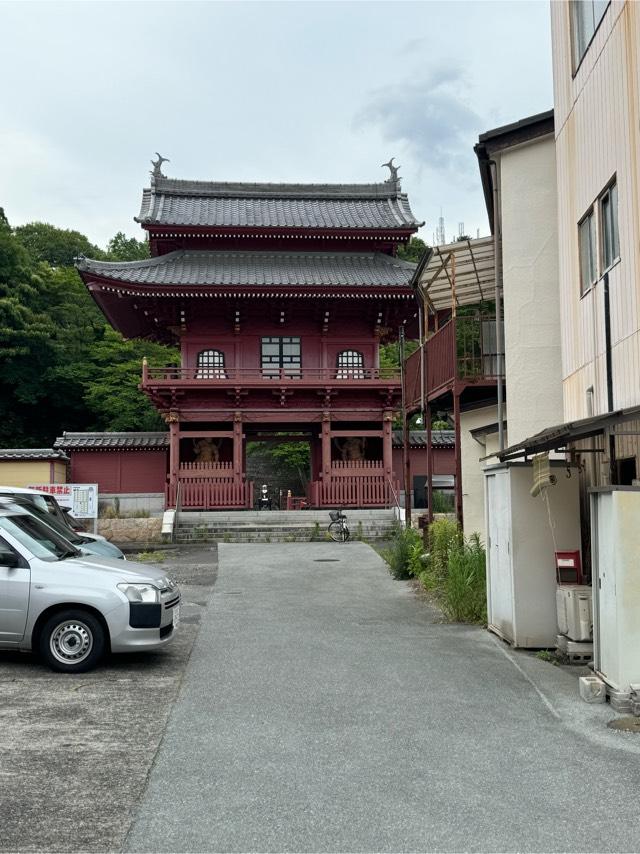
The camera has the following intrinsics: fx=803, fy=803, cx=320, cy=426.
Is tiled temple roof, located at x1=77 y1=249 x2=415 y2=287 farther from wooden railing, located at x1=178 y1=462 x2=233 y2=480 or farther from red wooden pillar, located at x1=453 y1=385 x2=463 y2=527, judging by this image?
red wooden pillar, located at x1=453 y1=385 x2=463 y2=527

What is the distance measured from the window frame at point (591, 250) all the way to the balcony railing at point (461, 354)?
3393 millimetres

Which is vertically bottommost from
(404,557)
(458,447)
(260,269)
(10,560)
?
(404,557)

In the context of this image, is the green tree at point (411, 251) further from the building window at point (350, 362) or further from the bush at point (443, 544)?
the bush at point (443, 544)

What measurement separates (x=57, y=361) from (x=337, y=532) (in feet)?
79.4

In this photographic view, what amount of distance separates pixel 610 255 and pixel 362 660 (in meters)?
5.57

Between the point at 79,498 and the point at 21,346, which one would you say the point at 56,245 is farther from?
the point at 79,498

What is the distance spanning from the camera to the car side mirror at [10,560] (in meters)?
8.38

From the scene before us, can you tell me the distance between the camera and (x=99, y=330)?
148ft

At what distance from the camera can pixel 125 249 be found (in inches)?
2235

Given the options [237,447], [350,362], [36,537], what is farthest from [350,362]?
[36,537]

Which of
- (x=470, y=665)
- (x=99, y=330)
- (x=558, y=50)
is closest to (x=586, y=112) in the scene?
(x=558, y=50)

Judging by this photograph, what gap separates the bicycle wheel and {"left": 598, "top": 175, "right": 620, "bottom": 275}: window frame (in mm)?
15367

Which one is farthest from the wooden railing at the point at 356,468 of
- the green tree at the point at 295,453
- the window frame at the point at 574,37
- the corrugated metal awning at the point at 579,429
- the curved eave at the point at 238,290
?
the corrugated metal awning at the point at 579,429

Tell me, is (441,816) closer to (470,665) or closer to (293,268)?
(470,665)
